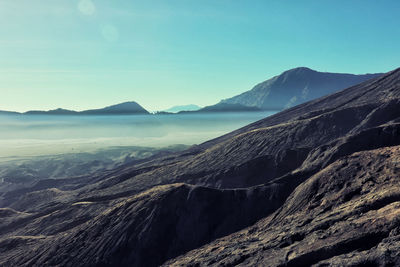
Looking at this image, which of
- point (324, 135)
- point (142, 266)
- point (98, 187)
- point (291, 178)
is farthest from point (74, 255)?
point (324, 135)

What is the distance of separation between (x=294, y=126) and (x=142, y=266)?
7741 cm

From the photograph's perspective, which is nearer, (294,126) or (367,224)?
(367,224)

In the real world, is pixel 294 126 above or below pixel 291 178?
above

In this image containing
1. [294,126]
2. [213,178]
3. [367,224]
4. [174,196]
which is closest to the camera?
[367,224]

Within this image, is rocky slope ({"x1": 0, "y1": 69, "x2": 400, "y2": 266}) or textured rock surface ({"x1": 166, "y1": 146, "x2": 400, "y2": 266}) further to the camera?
rocky slope ({"x1": 0, "y1": 69, "x2": 400, "y2": 266})

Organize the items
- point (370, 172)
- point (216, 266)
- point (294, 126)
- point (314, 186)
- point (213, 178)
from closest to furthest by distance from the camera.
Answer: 1. point (216, 266)
2. point (370, 172)
3. point (314, 186)
4. point (213, 178)
5. point (294, 126)

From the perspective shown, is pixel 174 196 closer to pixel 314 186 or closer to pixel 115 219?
pixel 115 219

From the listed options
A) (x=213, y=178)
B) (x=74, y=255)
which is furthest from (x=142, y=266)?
(x=213, y=178)

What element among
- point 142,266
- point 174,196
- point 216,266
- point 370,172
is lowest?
point 142,266

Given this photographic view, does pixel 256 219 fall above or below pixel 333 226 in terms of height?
below

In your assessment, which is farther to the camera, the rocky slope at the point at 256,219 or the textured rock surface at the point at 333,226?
the rocky slope at the point at 256,219

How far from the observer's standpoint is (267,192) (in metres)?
53.6

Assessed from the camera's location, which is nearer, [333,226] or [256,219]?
[333,226]

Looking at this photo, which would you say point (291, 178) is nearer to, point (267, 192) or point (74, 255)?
point (267, 192)
